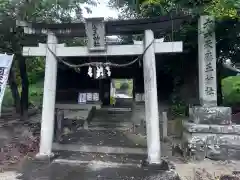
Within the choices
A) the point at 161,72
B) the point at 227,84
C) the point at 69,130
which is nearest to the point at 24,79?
the point at 69,130

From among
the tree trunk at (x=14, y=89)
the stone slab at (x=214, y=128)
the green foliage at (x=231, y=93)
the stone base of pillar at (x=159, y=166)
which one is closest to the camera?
the stone base of pillar at (x=159, y=166)

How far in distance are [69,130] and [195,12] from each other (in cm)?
736

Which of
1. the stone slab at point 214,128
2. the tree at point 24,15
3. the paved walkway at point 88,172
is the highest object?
the tree at point 24,15

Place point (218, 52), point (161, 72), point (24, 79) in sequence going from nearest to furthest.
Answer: point (218, 52) → point (24, 79) → point (161, 72)

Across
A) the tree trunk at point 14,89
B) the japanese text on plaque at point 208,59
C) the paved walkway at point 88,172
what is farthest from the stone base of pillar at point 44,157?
the tree trunk at point 14,89

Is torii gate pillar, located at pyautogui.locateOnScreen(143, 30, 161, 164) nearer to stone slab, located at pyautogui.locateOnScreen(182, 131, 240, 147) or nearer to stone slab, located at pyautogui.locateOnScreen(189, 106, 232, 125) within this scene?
stone slab, located at pyautogui.locateOnScreen(182, 131, 240, 147)

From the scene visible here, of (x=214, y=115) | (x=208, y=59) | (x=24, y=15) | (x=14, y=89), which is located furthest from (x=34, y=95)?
(x=214, y=115)

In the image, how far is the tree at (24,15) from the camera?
1073 cm

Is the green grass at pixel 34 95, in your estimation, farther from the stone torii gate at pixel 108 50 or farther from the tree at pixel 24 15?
the stone torii gate at pixel 108 50

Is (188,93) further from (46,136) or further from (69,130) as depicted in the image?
(46,136)

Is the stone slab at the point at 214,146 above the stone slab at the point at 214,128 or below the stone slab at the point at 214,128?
below

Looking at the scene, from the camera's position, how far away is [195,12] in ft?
29.3

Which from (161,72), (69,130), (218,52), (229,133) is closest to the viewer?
(229,133)

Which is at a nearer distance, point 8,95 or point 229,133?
point 229,133
